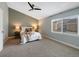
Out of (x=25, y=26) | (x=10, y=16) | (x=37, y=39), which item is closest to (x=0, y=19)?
(x=37, y=39)

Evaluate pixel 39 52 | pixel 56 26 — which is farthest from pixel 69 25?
pixel 39 52

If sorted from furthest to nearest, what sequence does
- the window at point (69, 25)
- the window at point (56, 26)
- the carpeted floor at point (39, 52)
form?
the window at point (56, 26) < the window at point (69, 25) < the carpeted floor at point (39, 52)

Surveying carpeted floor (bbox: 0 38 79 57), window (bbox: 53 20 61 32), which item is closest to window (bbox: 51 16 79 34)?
window (bbox: 53 20 61 32)

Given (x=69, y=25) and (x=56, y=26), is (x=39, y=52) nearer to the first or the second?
(x=69, y=25)

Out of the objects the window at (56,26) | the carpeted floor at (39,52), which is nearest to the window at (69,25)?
the window at (56,26)

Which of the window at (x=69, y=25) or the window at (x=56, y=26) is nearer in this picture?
the window at (x=69, y=25)

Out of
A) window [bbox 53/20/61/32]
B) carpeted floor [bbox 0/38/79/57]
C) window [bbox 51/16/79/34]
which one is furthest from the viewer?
window [bbox 53/20/61/32]

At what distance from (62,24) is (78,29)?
158cm

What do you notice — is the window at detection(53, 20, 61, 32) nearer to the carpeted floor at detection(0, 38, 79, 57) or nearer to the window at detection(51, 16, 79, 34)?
the window at detection(51, 16, 79, 34)

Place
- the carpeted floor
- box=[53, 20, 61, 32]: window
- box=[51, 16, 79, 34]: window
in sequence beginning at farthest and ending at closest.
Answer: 1. box=[53, 20, 61, 32]: window
2. box=[51, 16, 79, 34]: window
3. the carpeted floor

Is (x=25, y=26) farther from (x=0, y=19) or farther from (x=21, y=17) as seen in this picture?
(x=0, y=19)

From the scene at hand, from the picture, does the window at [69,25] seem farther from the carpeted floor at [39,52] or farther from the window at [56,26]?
the carpeted floor at [39,52]

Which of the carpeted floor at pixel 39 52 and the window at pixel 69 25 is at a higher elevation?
the window at pixel 69 25

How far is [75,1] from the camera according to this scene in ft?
12.1
